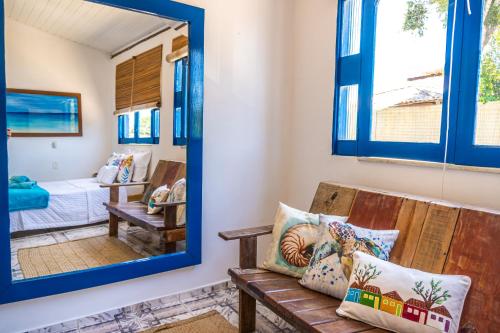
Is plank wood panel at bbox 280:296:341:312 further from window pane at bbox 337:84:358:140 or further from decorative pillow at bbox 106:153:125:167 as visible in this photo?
decorative pillow at bbox 106:153:125:167

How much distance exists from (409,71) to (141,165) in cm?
168

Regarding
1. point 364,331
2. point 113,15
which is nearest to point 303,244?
point 364,331

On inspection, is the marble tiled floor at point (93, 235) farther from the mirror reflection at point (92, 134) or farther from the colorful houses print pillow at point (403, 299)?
the colorful houses print pillow at point (403, 299)

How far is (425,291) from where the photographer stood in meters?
1.34

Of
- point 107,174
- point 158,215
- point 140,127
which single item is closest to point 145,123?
point 140,127

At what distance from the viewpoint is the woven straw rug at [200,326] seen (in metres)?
1.99

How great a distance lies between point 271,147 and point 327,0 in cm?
111

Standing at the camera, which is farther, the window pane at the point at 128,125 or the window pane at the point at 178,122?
the window pane at the point at 178,122

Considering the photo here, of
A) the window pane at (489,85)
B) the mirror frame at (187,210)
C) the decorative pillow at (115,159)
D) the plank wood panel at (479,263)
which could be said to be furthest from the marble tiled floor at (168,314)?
the window pane at (489,85)

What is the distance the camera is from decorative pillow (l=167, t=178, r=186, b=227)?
2275 mm

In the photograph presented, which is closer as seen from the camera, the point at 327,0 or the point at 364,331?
the point at 364,331

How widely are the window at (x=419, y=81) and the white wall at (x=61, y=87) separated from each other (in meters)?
1.51

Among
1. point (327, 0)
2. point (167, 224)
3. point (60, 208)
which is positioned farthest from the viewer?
point (327, 0)

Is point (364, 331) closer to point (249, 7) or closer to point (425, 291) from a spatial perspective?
point (425, 291)
